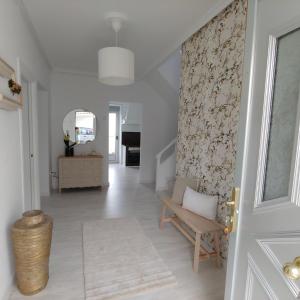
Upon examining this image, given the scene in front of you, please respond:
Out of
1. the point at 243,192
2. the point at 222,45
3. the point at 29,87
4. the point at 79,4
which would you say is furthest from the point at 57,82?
the point at 243,192

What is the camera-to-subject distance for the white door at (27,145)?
2916 millimetres

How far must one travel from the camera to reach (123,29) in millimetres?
2660

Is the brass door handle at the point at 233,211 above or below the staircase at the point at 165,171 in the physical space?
above

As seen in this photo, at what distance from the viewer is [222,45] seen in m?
2.27

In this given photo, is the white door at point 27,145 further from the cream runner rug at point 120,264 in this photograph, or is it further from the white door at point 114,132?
the white door at point 114,132

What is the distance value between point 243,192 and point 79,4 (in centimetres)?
230

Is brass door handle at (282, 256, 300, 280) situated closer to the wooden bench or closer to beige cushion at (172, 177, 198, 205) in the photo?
the wooden bench

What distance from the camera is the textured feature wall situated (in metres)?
2.09

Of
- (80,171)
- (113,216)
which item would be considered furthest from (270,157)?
(80,171)

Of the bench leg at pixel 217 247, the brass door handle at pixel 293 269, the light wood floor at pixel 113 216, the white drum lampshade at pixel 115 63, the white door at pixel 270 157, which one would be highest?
the white drum lampshade at pixel 115 63

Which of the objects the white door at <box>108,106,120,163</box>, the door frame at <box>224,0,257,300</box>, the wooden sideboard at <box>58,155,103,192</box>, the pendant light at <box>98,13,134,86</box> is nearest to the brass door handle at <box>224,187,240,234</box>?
the door frame at <box>224,0,257,300</box>

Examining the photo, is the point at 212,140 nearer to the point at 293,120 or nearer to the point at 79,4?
the point at 293,120

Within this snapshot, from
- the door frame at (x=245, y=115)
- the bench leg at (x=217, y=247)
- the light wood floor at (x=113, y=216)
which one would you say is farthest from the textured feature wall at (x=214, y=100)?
the door frame at (x=245, y=115)

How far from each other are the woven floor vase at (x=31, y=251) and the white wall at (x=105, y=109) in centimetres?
309
